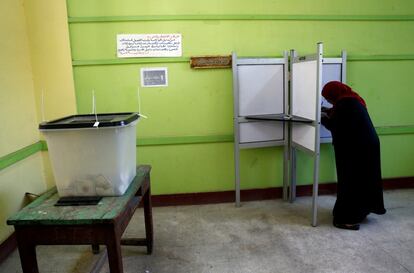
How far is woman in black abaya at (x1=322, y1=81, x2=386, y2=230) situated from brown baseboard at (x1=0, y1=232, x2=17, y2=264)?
272 centimetres

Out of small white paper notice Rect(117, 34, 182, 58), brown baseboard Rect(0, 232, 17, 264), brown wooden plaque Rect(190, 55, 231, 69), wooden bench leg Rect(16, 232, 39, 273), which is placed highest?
small white paper notice Rect(117, 34, 182, 58)

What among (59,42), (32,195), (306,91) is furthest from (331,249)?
(59,42)

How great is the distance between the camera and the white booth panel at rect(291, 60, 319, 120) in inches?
103

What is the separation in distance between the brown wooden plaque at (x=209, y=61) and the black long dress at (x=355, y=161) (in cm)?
111

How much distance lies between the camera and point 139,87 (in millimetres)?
3092

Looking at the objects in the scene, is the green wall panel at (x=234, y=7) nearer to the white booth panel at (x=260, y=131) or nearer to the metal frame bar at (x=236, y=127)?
the metal frame bar at (x=236, y=127)

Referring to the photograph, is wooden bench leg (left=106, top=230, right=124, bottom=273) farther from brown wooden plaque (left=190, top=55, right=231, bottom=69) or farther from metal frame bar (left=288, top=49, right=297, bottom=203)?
metal frame bar (left=288, top=49, right=297, bottom=203)

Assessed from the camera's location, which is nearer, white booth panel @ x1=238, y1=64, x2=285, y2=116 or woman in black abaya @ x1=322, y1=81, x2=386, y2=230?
woman in black abaya @ x1=322, y1=81, x2=386, y2=230

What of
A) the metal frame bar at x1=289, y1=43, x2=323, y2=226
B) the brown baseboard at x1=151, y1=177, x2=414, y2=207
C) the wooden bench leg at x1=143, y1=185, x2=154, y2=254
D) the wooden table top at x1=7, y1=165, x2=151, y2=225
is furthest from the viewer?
the brown baseboard at x1=151, y1=177, x2=414, y2=207

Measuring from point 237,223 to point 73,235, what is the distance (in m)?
1.75

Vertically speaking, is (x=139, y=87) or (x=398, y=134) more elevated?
(x=139, y=87)

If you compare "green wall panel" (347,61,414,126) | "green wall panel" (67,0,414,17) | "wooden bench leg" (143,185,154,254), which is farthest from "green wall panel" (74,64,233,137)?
"green wall panel" (347,61,414,126)

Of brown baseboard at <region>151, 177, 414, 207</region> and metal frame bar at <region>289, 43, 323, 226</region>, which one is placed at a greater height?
metal frame bar at <region>289, 43, 323, 226</region>

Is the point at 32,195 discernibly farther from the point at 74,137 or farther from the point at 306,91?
the point at 306,91
